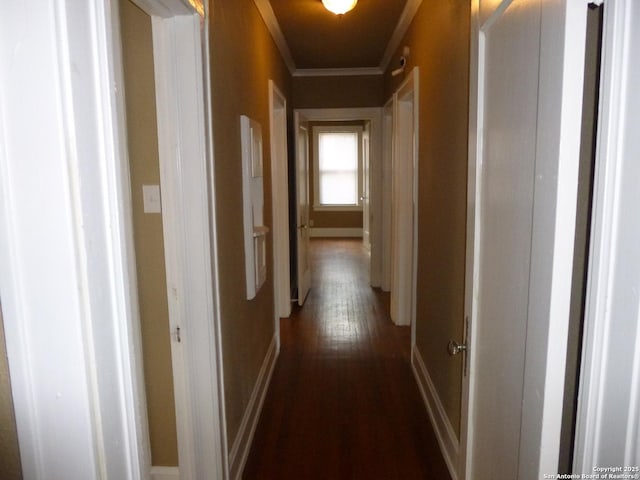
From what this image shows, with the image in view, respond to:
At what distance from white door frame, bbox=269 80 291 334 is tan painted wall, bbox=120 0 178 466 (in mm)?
1634

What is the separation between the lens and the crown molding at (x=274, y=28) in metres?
3.05

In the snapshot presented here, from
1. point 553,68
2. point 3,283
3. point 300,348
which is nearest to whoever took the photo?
point 3,283

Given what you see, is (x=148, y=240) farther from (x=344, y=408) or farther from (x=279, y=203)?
(x=279, y=203)

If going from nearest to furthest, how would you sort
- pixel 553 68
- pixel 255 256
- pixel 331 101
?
1. pixel 553 68
2. pixel 255 256
3. pixel 331 101

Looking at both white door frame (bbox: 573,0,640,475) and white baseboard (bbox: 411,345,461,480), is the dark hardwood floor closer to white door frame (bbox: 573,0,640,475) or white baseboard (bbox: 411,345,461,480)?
white baseboard (bbox: 411,345,461,480)

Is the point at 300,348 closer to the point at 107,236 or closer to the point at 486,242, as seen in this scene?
the point at 486,242

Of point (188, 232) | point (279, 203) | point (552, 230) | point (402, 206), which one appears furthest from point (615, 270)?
point (279, 203)

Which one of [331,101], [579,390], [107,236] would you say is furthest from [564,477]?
[331,101]

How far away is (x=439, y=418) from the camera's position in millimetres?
2416

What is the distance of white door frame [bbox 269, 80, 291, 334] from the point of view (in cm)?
366

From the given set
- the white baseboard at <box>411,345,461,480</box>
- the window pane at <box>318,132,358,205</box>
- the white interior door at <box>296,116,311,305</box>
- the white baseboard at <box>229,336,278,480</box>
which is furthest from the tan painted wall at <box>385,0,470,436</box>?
the window pane at <box>318,132,358,205</box>

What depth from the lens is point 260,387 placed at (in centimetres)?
284

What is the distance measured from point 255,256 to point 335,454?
1155mm

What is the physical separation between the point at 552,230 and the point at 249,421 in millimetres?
2118
